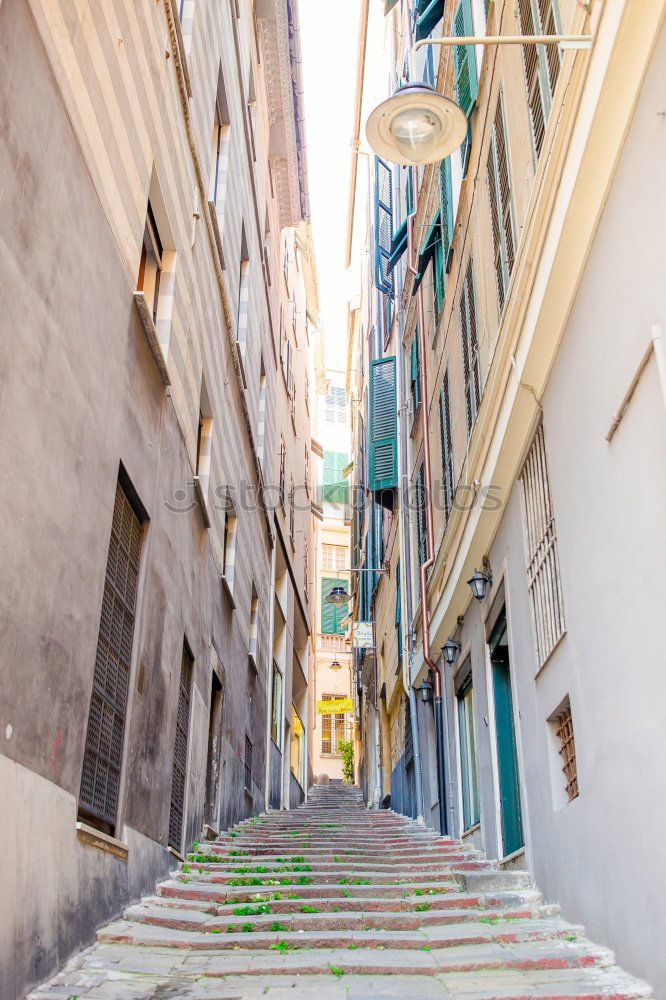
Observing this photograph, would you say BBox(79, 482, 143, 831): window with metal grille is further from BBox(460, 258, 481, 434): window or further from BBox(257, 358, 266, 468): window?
BBox(257, 358, 266, 468): window

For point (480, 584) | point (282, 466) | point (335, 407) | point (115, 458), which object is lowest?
point (480, 584)

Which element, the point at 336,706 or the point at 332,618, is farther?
the point at 332,618

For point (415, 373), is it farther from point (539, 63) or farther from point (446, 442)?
point (539, 63)

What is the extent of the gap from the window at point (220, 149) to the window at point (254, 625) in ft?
23.6

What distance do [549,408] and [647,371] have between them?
2.25 metres

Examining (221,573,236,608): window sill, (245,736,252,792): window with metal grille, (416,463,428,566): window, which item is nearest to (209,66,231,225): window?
(221,573,236,608): window sill

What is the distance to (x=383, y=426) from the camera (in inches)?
806

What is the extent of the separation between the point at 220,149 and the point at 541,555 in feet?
29.3

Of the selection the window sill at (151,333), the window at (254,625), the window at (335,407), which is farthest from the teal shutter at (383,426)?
the window at (335,407)

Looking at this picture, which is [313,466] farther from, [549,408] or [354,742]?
[549,408]

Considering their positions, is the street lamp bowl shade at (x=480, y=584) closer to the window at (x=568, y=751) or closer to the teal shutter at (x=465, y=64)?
the window at (x=568, y=751)

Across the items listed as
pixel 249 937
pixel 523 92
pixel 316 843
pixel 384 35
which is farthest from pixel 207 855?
pixel 384 35

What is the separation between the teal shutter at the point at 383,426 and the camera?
776 inches

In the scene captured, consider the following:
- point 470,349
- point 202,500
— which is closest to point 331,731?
point 202,500
